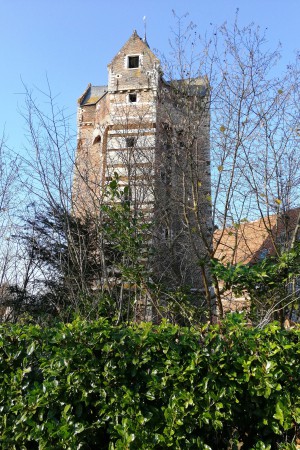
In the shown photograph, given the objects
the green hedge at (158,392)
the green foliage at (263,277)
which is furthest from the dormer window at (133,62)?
the green hedge at (158,392)

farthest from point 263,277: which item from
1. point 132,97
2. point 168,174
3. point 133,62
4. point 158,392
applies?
point 133,62

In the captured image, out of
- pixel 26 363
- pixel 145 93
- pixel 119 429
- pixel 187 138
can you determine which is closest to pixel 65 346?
pixel 26 363

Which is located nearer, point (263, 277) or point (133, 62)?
point (263, 277)

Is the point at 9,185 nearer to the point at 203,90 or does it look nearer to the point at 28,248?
the point at 28,248

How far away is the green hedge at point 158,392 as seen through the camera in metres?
3.88

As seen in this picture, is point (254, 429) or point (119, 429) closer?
point (119, 429)

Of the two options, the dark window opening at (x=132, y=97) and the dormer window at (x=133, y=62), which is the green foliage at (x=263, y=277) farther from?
the dormer window at (x=133, y=62)

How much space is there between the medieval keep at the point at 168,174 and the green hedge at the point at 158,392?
2996mm

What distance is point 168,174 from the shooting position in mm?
11109

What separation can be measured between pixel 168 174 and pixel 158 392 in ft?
25.0

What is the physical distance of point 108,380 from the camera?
406cm

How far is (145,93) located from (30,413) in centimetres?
1853

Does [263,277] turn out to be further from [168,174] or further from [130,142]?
[130,142]

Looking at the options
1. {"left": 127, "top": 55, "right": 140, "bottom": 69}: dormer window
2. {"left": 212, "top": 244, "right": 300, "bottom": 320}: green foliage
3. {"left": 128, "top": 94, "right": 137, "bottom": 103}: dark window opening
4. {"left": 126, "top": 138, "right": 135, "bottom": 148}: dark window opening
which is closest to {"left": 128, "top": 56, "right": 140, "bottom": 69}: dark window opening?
{"left": 127, "top": 55, "right": 140, "bottom": 69}: dormer window
